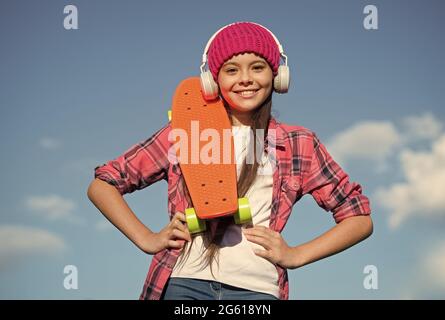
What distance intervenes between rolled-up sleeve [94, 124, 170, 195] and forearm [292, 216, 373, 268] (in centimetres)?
88

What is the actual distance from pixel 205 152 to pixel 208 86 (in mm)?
398

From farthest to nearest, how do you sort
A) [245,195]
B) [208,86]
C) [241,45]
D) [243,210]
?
[208,86] < [241,45] < [245,195] < [243,210]

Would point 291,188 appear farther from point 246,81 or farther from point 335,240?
point 246,81

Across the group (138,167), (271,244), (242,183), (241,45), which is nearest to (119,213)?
(138,167)

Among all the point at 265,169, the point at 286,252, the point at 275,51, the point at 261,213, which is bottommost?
the point at 286,252

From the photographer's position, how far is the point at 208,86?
3336mm

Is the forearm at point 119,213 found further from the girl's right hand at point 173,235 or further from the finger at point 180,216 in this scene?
the finger at point 180,216

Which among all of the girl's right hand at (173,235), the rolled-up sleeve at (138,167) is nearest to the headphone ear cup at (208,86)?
the rolled-up sleeve at (138,167)

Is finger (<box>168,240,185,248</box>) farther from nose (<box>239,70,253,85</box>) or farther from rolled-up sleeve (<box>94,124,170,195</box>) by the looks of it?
nose (<box>239,70,253,85</box>)

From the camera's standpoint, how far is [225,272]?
291 centimetres
